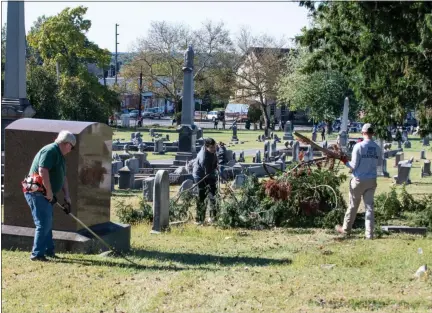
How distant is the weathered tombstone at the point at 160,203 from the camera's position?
12125mm

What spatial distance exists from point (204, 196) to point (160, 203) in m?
1.91

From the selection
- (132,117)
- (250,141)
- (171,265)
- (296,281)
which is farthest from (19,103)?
(132,117)

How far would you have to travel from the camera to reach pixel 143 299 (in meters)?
6.81

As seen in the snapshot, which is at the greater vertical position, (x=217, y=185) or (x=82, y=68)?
(x=82, y=68)

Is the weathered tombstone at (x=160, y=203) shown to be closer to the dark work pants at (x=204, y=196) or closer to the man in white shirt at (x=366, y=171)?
the dark work pants at (x=204, y=196)

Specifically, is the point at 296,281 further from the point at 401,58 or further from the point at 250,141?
the point at 250,141

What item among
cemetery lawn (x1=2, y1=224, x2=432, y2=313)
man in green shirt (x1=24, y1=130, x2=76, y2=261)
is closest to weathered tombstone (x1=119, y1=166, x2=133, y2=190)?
cemetery lawn (x1=2, y1=224, x2=432, y2=313)

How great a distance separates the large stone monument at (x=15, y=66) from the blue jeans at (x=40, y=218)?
13.0 meters

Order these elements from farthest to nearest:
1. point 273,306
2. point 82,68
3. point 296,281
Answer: point 82,68 → point 296,281 → point 273,306

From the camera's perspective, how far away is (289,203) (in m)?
13.2

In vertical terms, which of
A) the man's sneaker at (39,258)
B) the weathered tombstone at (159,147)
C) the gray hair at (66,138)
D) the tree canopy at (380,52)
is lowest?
the weathered tombstone at (159,147)

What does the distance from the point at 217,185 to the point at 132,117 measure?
72.3 metres

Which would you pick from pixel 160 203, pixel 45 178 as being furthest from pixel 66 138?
pixel 160 203

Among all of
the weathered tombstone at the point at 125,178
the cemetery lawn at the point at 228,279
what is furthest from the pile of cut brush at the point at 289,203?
the weathered tombstone at the point at 125,178
